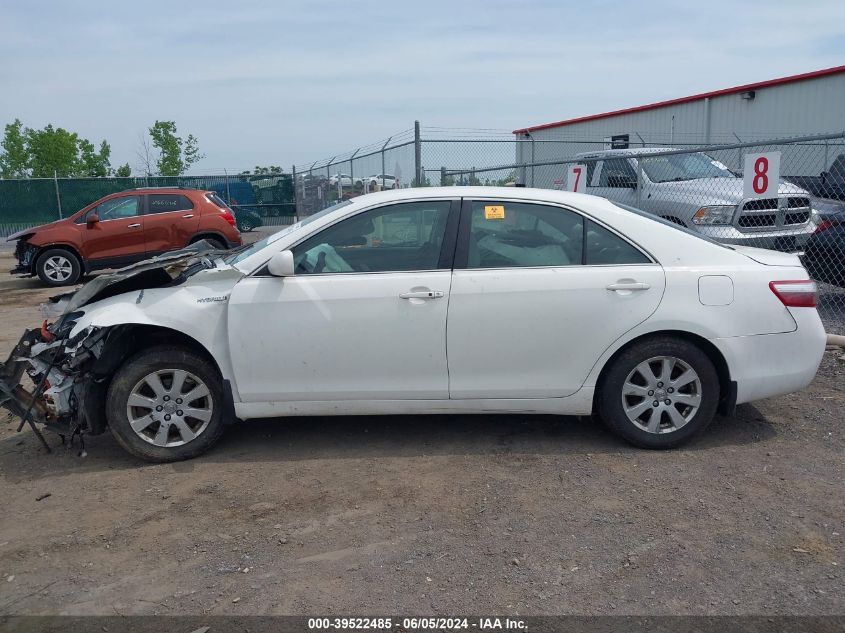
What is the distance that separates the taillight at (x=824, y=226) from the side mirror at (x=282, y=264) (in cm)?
681

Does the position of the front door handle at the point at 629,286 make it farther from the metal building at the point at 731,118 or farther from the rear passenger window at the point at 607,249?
the metal building at the point at 731,118

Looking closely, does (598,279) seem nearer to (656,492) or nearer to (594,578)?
(656,492)

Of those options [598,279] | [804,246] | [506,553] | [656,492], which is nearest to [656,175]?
[804,246]

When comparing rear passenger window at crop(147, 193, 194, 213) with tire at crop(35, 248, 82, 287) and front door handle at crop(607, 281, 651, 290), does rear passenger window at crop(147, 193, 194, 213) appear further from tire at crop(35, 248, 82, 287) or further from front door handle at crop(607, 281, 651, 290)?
front door handle at crop(607, 281, 651, 290)

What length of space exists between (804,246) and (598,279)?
18.3 ft

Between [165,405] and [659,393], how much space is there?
9.85 ft

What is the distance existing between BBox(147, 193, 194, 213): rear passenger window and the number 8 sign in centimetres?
1031

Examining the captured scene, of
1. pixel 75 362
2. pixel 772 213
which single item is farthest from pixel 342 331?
pixel 772 213

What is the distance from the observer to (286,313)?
4.38 m

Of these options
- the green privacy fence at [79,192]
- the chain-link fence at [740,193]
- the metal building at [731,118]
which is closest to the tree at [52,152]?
the green privacy fence at [79,192]

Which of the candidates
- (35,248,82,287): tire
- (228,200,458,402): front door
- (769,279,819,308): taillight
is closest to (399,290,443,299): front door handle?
(228,200,458,402): front door

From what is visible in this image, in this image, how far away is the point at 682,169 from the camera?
10.4 meters

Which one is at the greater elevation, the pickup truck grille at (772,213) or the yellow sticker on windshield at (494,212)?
the yellow sticker on windshield at (494,212)

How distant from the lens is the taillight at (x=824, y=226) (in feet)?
27.6
